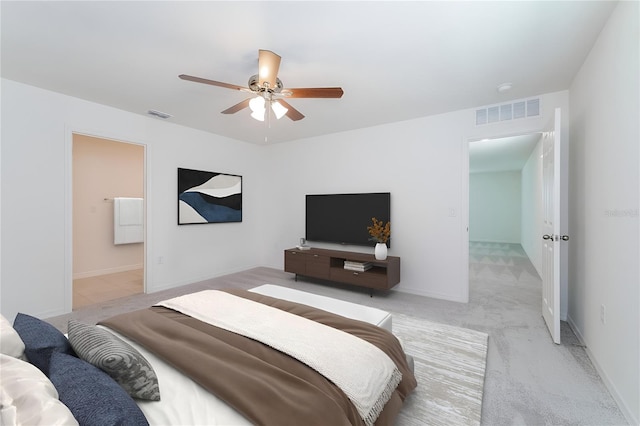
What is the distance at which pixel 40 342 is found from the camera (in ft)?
3.46

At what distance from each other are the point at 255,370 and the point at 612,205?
8.14 feet

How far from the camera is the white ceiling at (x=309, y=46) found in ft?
5.84

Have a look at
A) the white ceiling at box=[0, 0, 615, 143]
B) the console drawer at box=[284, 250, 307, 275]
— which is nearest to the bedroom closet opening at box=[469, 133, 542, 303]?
the white ceiling at box=[0, 0, 615, 143]

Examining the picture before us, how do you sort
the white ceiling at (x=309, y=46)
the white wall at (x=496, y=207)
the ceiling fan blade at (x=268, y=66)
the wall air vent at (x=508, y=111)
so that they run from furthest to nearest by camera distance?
the white wall at (x=496, y=207)
the wall air vent at (x=508, y=111)
the ceiling fan blade at (x=268, y=66)
the white ceiling at (x=309, y=46)

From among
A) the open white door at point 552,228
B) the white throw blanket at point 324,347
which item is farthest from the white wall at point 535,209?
the white throw blanket at point 324,347

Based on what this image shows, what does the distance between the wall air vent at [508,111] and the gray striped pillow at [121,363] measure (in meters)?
3.98

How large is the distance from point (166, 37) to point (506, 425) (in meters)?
3.39

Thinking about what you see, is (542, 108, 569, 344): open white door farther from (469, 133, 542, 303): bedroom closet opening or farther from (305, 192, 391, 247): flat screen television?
(305, 192, 391, 247): flat screen television

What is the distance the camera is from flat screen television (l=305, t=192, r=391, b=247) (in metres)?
4.10

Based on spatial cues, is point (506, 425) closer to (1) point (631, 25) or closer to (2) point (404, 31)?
(1) point (631, 25)

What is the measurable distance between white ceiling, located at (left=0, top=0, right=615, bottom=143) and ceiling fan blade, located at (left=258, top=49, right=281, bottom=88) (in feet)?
0.50

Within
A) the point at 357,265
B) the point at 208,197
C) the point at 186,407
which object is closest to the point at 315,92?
the point at 186,407

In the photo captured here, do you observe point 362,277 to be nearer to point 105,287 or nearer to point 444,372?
point 444,372

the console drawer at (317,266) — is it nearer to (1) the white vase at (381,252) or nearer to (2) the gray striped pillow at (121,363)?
(1) the white vase at (381,252)
